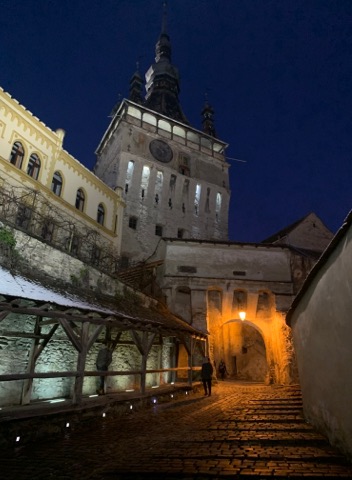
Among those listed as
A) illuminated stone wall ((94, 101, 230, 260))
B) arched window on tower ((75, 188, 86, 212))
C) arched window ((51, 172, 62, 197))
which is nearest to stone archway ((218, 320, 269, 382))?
illuminated stone wall ((94, 101, 230, 260))

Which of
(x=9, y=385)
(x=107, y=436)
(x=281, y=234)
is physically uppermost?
(x=281, y=234)

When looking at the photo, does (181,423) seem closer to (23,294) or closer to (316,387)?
(316,387)

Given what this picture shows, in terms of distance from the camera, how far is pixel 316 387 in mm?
6102

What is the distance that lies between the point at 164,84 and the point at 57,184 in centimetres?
3441

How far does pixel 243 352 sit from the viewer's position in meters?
24.5

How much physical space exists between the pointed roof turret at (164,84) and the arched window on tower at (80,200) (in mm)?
25107

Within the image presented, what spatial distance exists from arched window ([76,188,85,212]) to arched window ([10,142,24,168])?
437 centimetres

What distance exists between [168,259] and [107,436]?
14540 mm

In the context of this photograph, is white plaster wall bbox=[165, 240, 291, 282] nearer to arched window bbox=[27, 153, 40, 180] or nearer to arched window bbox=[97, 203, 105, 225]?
arched window bbox=[97, 203, 105, 225]

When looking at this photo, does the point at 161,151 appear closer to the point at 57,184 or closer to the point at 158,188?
the point at 158,188

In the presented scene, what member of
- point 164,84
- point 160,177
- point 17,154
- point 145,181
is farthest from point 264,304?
point 164,84

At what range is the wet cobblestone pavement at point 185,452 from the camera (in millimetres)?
4098

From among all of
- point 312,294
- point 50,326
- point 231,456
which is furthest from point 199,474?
point 50,326

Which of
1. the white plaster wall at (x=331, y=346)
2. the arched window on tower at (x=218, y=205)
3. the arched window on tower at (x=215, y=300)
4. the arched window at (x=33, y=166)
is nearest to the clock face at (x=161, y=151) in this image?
the arched window on tower at (x=218, y=205)
